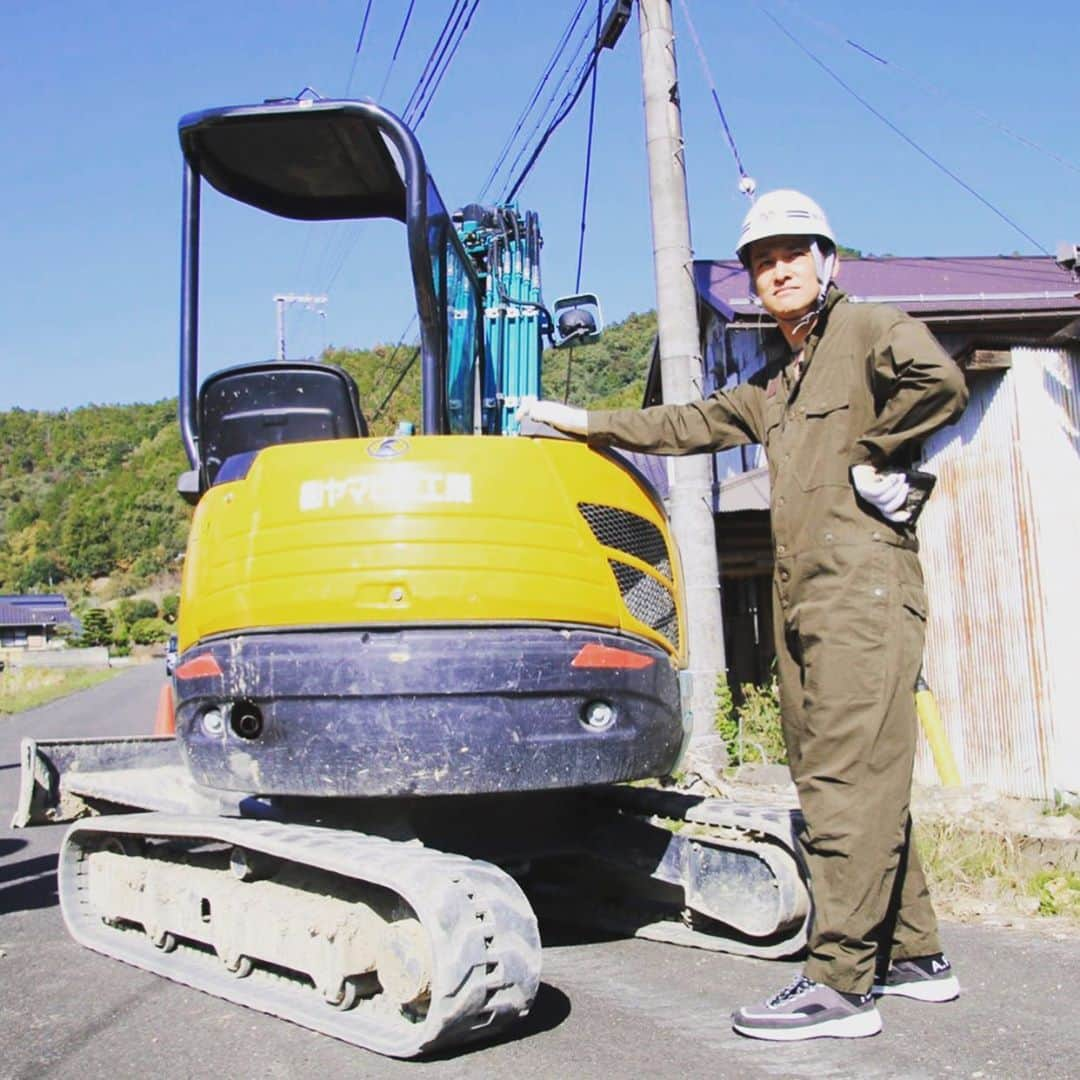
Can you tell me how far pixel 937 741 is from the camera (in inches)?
307

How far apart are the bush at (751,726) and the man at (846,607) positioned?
3972 mm

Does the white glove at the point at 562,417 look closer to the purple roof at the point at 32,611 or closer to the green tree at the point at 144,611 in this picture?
the green tree at the point at 144,611

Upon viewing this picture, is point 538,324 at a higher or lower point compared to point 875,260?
lower

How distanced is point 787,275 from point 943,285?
897 centimetres

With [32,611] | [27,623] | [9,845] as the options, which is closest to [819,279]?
[9,845]

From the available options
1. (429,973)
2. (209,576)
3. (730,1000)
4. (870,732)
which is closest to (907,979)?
(730,1000)

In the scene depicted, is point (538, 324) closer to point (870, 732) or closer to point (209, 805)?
point (209, 805)

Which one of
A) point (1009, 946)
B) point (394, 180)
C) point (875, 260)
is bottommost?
point (1009, 946)

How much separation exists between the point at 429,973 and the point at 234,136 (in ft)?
10.5

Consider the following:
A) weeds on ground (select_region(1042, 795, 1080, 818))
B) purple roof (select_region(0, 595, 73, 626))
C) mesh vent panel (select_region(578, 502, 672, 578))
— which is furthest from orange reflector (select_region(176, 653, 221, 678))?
purple roof (select_region(0, 595, 73, 626))

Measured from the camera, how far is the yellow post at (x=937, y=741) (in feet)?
25.6

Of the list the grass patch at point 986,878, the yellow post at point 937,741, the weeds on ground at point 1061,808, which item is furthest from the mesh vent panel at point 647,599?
the weeds on ground at point 1061,808

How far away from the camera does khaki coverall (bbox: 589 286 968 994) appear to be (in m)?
3.39

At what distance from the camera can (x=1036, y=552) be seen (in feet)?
26.2
